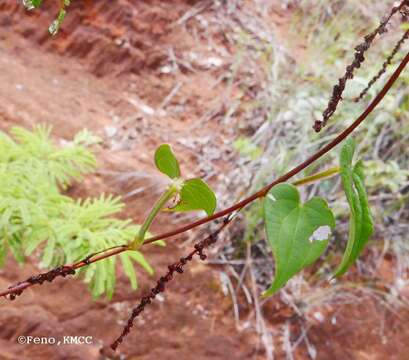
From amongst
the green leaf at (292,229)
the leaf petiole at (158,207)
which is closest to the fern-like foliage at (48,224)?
the leaf petiole at (158,207)

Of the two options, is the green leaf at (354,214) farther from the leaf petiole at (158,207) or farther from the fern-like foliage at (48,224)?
the fern-like foliage at (48,224)

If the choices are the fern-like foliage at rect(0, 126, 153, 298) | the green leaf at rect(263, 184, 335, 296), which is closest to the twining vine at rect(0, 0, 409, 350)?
the green leaf at rect(263, 184, 335, 296)

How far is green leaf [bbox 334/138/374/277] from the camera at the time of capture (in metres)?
0.46

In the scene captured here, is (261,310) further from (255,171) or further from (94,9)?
(94,9)

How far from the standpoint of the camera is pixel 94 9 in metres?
2.59

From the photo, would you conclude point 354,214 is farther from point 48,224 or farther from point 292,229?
point 48,224

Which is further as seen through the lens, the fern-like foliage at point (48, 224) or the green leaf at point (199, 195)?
the fern-like foliage at point (48, 224)

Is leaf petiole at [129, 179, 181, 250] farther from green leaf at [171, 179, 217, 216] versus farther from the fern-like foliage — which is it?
the fern-like foliage

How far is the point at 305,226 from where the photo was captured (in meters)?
0.47

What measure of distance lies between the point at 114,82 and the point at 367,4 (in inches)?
57.8

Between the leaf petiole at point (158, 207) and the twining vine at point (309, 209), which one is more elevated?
the leaf petiole at point (158, 207)

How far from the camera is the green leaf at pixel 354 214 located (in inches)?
18.1

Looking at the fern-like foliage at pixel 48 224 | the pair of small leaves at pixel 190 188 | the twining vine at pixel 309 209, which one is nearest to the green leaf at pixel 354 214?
the twining vine at pixel 309 209

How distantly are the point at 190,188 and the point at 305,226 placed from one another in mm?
127
